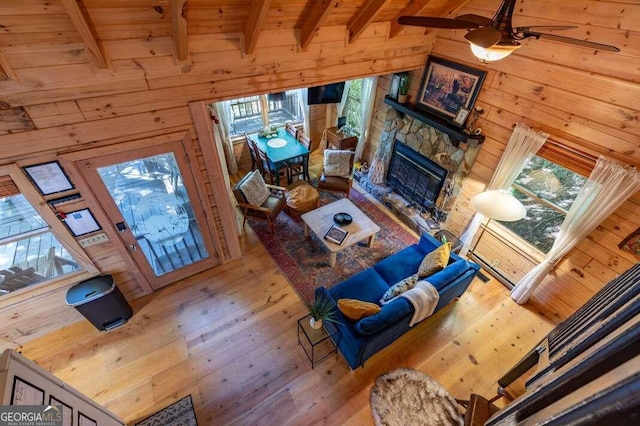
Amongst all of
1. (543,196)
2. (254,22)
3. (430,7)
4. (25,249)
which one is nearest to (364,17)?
(430,7)

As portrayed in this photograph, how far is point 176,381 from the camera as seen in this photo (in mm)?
2986

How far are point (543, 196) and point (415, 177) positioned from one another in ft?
6.13

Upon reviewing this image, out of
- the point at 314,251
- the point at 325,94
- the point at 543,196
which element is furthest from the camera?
the point at 325,94

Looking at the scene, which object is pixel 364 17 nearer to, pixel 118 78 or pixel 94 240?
pixel 118 78

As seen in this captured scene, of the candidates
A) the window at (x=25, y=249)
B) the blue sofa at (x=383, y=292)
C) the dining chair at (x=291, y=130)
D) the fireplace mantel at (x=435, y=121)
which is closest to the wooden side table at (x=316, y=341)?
the blue sofa at (x=383, y=292)

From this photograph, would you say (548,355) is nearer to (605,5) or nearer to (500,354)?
(500,354)

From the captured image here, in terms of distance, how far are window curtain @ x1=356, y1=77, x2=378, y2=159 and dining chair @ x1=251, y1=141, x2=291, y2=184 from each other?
1559mm

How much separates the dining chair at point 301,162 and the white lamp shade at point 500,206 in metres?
3.14

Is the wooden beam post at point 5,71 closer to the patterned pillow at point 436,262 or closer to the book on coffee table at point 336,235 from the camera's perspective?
the book on coffee table at point 336,235

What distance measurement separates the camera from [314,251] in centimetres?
442

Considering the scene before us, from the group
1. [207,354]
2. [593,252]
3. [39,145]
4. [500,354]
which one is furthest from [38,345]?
[593,252]

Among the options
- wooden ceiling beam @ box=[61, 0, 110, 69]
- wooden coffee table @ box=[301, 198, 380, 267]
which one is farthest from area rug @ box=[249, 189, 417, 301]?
wooden ceiling beam @ box=[61, 0, 110, 69]

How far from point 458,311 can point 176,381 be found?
3.39m

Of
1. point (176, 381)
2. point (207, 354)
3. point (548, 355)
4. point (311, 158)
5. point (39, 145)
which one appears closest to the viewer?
→ point (548, 355)
